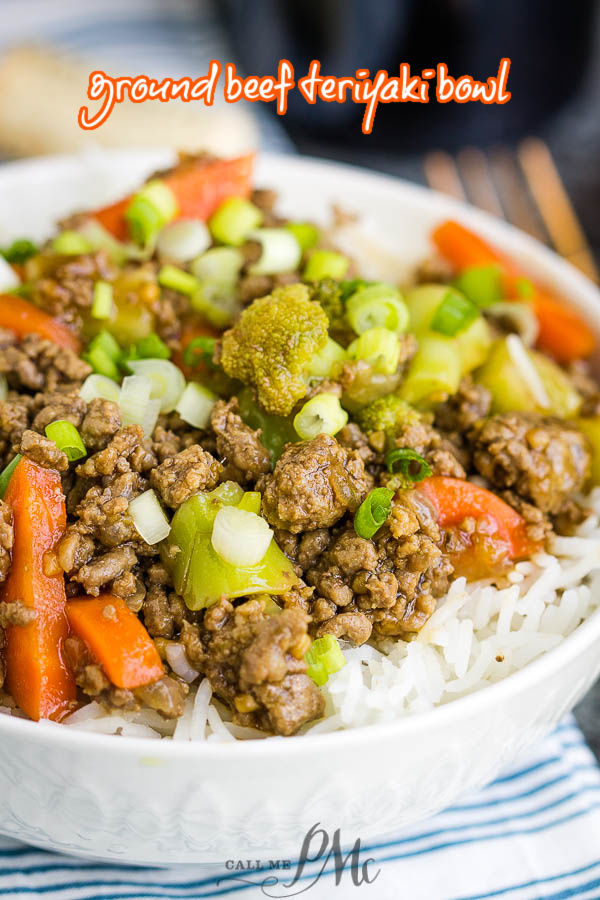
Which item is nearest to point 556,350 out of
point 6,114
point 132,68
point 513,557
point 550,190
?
point 513,557

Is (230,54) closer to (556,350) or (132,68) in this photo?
(132,68)

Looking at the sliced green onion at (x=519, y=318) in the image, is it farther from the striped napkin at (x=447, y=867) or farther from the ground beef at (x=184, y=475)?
the striped napkin at (x=447, y=867)

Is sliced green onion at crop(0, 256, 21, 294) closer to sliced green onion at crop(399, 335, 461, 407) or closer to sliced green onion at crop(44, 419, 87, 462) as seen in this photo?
sliced green onion at crop(44, 419, 87, 462)

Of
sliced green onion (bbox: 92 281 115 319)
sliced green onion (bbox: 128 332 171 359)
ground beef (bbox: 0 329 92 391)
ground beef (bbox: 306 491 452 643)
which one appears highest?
sliced green onion (bbox: 92 281 115 319)

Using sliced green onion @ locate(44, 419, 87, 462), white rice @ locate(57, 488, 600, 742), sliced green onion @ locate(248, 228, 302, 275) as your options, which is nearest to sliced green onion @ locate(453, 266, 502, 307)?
sliced green onion @ locate(248, 228, 302, 275)

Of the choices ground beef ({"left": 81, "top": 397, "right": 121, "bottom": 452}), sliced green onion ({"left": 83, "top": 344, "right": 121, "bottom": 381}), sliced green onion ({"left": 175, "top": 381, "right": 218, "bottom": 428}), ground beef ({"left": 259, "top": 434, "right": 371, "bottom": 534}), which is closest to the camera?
ground beef ({"left": 259, "top": 434, "right": 371, "bottom": 534})

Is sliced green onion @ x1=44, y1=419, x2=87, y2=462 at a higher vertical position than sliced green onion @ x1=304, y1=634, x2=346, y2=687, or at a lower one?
higher
